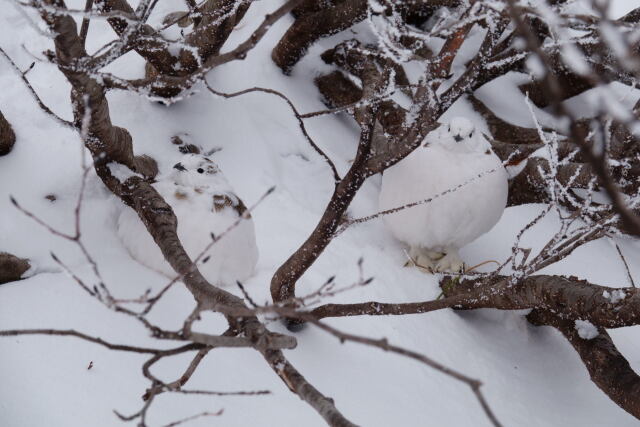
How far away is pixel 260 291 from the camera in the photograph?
2.44 metres

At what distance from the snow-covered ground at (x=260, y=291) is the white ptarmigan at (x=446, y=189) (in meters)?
0.16

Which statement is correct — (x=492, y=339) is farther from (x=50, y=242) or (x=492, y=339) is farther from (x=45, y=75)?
(x=45, y=75)

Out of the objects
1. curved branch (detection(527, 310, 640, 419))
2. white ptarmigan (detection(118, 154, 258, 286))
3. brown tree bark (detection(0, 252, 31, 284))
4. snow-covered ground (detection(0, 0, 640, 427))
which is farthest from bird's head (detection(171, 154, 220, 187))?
curved branch (detection(527, 310, 640, 419))

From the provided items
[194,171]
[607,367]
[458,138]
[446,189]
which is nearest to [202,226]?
[194,171]

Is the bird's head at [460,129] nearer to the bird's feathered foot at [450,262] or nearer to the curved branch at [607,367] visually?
the bird's feathered foot at [450,262]

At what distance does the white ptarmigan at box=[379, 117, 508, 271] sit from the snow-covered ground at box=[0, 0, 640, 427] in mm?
164

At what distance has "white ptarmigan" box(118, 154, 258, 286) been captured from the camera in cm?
234

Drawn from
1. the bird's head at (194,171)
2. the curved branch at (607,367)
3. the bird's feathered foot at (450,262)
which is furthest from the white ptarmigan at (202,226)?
the curved branch at (607,367)

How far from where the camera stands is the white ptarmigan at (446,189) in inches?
104

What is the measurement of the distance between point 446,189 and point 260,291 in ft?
2.59

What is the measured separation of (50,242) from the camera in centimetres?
225

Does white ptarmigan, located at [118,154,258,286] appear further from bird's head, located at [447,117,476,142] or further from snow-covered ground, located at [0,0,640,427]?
bird's head, located at [447,117,476,142]

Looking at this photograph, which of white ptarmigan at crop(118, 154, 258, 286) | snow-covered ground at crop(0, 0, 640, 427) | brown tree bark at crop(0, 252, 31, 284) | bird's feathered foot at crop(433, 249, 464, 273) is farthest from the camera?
bird's feathered foot at crop(433, 249, 464, 273)

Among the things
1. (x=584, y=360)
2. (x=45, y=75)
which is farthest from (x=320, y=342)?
(x=45, y=75)
